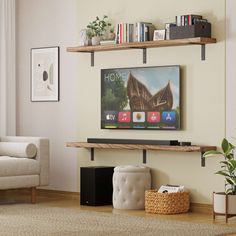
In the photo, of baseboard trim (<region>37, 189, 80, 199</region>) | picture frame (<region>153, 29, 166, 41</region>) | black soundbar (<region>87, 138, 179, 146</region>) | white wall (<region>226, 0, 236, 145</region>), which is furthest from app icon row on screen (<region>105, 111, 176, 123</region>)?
baseboard trim (<region>37, 189, 80, 199</region>)

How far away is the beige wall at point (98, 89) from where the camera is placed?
7.57 metres

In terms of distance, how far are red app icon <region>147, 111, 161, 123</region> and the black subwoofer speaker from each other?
0.73 meters

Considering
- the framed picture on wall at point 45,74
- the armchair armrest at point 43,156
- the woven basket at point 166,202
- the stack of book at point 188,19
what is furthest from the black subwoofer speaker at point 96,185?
the stack of book at point 188,19

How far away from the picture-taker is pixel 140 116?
813cm

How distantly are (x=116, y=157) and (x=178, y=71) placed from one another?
50.7 inches

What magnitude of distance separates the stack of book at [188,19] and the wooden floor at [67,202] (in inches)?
74.2

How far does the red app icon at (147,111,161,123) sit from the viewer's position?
26.1 ft

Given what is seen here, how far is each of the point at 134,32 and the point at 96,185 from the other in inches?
66.0

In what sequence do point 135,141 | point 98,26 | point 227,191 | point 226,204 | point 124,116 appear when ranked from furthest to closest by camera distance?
point 98,26 → point 124,116 → point 135,141 → point 227,191 → point 226,204

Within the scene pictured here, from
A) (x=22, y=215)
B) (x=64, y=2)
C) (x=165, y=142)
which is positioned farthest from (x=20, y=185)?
(x=64, y=2)

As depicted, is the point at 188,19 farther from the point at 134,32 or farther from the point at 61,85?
the point at 61,85

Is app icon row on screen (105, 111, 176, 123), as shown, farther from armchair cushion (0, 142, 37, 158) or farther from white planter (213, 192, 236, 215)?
white planter (213, 192, 236, 215)

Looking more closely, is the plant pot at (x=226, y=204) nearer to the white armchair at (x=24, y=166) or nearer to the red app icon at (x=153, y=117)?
the red app icon at (x=153, y=117)

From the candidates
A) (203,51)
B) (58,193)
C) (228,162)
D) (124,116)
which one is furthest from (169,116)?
(58,193)
